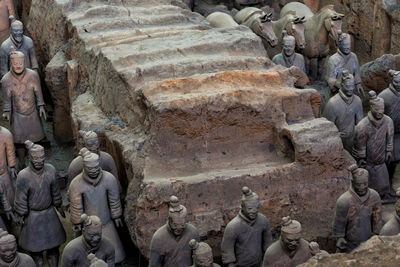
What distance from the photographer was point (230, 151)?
24.1 ft

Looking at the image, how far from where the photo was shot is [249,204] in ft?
20.8

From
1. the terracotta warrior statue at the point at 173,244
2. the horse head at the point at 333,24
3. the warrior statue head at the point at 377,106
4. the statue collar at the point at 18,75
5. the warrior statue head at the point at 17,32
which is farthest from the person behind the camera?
the horse head at the point at 333,24

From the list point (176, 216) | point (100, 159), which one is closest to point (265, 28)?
point (100, 159)

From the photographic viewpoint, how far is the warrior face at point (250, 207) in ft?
20.8

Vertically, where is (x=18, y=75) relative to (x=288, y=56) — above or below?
above

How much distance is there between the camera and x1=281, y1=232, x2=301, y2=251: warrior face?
19.9 ft

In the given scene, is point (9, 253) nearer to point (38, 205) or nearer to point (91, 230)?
point (91, 230)

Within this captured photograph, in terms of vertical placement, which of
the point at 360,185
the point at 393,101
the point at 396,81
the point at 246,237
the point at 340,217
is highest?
the point at 396,81

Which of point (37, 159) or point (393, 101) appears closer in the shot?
point (37, 159)

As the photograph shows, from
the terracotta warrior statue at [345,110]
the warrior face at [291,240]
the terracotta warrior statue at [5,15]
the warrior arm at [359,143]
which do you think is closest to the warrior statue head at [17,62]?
the terracotta warrior statue at [5,15]

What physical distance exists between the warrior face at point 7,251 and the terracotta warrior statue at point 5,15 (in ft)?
17.8

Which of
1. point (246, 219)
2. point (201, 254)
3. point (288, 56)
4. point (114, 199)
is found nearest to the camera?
point (201, 254)

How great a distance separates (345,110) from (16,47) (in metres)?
4.09

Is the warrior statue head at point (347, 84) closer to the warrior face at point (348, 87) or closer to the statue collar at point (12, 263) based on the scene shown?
the warrior face at point (348, 87)
